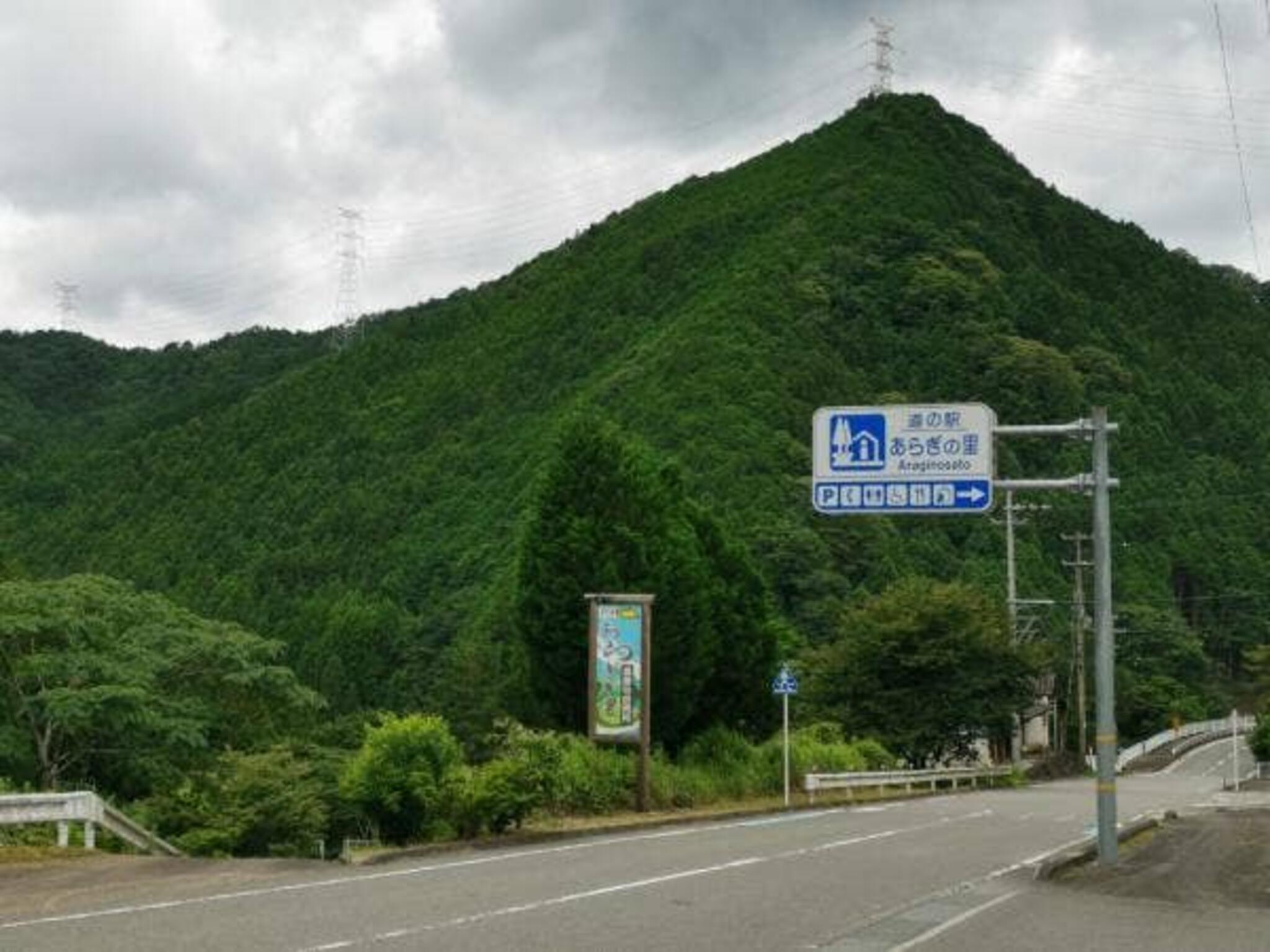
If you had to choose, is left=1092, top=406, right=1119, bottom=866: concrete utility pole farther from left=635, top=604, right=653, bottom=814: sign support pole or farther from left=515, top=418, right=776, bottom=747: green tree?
left=515, top=418, right=776, bottom=747: green tree

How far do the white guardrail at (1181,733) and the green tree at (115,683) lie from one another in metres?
47.6

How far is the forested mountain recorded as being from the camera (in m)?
89.8

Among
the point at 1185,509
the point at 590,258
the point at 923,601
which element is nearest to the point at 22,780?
the point at 923,601

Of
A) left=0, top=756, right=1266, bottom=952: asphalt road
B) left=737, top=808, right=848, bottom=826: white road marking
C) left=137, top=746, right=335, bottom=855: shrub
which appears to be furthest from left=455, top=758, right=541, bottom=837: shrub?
left=737, top=808, right=848, bottom=826: white road marking

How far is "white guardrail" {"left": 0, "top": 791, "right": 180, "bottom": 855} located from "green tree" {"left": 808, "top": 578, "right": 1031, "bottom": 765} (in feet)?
110

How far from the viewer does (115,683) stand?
3142 cm

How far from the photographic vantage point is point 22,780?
31.0 meters

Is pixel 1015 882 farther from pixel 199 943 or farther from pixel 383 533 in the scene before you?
pixel 383 533

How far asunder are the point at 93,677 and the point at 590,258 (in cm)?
10333

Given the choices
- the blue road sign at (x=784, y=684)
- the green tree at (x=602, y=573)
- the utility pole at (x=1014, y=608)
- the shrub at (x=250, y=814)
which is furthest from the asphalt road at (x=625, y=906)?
the utility pole at (x=1014, y=608)

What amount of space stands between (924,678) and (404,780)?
33.4 meters

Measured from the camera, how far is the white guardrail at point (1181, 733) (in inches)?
3290

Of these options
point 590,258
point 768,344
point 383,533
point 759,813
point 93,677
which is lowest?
point 759,813

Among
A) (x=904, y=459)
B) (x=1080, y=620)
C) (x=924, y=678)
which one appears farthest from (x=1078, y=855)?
(x=1080, y=620)
